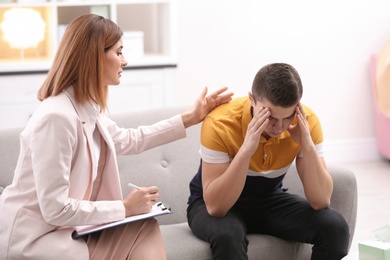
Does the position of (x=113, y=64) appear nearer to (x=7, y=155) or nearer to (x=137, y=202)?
(x=137, y=202)

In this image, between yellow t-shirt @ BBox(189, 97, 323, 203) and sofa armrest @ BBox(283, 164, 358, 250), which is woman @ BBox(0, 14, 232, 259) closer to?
yellow t-shirt @ BBox(189, 97, 323, 203)

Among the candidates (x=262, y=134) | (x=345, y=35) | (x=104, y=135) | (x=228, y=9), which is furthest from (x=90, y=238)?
(x=345, y=35)

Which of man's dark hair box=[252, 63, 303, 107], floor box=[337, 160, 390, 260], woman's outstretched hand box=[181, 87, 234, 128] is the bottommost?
floor box=[337, 160, 390, 260]

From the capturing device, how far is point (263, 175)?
2652 millimetres

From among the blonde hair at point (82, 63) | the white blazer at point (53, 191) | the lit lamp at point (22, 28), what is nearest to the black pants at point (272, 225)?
the white blazer at point (53, 191)

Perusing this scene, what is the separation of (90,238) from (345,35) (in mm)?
3504

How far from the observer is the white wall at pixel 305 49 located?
17.0 feet

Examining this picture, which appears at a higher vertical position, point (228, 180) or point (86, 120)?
point (86, 120)

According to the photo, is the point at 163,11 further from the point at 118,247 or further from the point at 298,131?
the point at 118,247

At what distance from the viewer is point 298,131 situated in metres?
2.56

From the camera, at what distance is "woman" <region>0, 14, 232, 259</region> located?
2.19 meters

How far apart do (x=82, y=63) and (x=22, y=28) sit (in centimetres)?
249

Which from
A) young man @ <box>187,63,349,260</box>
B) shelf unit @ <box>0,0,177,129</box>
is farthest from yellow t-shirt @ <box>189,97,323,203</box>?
shelf unit @ <box>0,0,177,129</box>

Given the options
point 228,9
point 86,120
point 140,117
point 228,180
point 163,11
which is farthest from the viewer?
point 228,9
